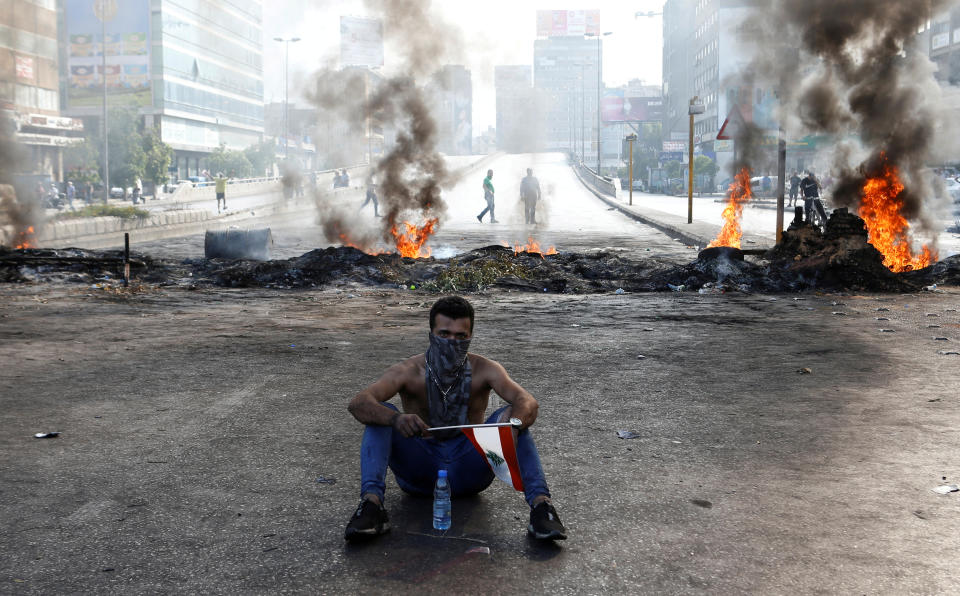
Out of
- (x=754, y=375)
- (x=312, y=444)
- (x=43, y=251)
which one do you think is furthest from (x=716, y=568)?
(x=43, y=251)

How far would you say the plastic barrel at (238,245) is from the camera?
16.8 m

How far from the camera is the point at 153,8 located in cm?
7831

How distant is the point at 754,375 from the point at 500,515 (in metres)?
3.81

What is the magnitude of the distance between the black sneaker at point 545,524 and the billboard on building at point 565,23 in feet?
630

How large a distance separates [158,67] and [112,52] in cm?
428

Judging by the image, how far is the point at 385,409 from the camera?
388 centimetres

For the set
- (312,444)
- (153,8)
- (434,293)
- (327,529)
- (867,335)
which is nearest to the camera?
(327,529)

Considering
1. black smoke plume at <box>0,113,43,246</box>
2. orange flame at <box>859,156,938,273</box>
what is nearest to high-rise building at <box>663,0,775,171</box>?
black smoke plume at <box>0,113,43,246</box>

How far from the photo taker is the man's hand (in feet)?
12.3

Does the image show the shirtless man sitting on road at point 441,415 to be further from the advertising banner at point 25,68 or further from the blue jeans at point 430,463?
the advertising banner at point 25,68

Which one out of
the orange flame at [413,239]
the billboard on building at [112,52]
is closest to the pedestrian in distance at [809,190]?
the orange flame at [413,239]

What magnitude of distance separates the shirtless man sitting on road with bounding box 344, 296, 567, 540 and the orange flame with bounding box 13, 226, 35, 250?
1746 cm

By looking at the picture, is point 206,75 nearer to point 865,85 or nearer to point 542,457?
point 865,85

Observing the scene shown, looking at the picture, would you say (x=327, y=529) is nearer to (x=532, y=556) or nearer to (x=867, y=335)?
(x=532, y=556)
